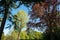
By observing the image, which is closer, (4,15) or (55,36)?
(4,15)

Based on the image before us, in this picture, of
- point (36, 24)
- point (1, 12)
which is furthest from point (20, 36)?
point (1, 12)

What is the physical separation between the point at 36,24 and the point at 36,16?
0.99m

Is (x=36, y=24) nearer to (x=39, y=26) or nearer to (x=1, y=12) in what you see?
(x=39, y=26)

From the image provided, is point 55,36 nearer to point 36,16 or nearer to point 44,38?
point 44,38

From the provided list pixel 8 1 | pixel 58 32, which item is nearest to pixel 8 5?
pixel 8 1

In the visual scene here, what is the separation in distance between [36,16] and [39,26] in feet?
4.32

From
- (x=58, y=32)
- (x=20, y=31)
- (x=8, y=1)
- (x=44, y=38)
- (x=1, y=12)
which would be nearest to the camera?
(x=8, y=1)

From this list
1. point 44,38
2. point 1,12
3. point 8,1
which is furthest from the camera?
point 44,38

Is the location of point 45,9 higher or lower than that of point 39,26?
higher

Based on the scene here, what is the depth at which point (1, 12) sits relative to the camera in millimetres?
16141

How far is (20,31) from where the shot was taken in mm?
46781

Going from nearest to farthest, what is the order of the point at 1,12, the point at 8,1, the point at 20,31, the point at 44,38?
1. the point at 8,1
2. the point at 1,12
3. the point at 44,38
4. the point at 20,31

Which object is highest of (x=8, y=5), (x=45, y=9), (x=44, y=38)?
(x=45, y=9)

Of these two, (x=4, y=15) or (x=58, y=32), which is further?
(x=58, y=32)
